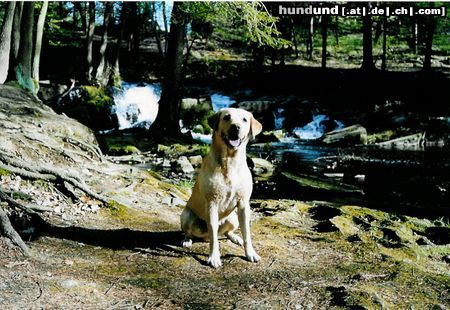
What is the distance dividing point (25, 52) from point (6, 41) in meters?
0.74

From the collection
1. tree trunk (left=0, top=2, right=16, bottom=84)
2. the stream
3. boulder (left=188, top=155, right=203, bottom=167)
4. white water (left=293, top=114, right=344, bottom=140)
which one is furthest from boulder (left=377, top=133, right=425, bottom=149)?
tree trunk (left=0, top=2, right=16, bottom=84)

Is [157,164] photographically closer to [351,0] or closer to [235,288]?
[235,288]

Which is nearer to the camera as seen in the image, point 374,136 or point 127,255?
point 127,255

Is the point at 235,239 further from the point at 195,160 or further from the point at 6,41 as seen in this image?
the point at 6,41

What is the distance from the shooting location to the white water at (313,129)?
24569mm

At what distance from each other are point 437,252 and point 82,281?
15.4ft

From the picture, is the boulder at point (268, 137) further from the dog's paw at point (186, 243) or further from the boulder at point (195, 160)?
the dog's paw at point (186, 243)

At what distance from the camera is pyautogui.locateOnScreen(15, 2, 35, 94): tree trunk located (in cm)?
1423

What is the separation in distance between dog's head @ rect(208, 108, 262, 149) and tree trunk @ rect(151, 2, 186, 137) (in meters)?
13.1

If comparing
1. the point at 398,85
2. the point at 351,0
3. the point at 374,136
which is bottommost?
the point at 374,136

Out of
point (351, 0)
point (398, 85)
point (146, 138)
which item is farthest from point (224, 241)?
point (351, 0)

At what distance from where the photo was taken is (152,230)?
5.89m

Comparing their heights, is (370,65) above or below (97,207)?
above

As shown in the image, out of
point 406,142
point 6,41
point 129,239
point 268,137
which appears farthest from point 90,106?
point 129,239
